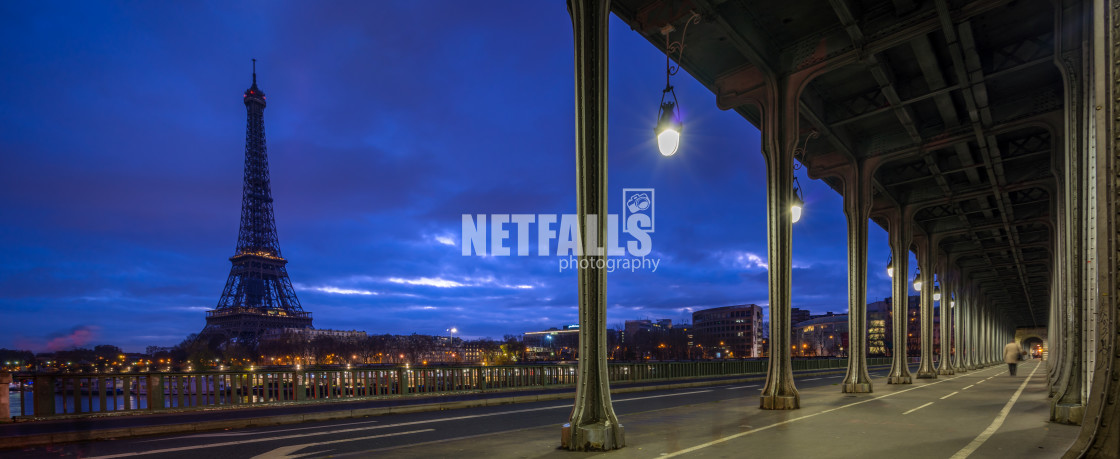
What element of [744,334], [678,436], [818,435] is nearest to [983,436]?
[818,435]

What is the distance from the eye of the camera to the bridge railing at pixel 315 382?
11.5m

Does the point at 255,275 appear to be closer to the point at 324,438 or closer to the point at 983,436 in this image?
the point at 324,438

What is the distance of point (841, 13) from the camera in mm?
12211

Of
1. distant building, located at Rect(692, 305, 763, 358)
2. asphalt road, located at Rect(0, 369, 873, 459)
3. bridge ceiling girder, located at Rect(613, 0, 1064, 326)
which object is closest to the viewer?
asphalt road, located at Rect(0, 369, 873, 459)

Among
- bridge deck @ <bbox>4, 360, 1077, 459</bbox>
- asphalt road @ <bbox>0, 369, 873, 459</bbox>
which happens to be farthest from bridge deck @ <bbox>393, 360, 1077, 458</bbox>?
asphalt road @ <bbox>0, 369, 873, 459</bbox>

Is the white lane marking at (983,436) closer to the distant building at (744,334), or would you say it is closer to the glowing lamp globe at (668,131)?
the glowing lamp globe at (668,131)

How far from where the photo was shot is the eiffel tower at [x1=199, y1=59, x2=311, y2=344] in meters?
116

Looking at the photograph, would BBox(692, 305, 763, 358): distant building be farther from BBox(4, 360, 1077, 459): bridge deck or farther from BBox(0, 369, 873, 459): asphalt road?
BBox(0, 369, 873, 459): asphalt road

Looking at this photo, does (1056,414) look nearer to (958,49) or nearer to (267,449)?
(958,49)

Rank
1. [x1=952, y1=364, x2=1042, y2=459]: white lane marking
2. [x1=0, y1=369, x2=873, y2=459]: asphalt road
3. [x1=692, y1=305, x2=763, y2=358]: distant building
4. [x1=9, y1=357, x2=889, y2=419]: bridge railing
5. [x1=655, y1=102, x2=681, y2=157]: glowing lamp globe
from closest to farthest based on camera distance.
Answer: [x1=952, y1=364, x2=1042, y2=459]: white lane marking, [x1=0, y1=369, x2=873, y2=459]: asphalt road, [x1=655, y1=102, x2=681, y2=157]: glowing lamp globe, [x1=9, y1=357, x2=889, y2=419]: bridge railing, [x1=692, y1=305, x2=763, y2=358]: distant building

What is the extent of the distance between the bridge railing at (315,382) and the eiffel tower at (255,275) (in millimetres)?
104447

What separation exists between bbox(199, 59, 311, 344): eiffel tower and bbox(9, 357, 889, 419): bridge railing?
343ft

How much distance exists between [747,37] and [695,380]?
724 inches

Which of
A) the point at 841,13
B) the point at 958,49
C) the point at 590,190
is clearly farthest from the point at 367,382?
the point at 958,49
